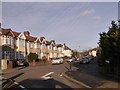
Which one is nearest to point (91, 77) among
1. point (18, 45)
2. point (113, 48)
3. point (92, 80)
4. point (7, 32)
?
point (92, 80)

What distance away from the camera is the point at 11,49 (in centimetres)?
5869

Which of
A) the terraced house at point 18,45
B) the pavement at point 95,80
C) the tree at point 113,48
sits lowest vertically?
the pavement at point 95,80

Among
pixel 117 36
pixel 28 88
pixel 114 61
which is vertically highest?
pixel 117 36

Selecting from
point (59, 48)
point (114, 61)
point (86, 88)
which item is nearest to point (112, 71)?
point (114, 61)

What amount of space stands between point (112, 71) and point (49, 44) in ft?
244

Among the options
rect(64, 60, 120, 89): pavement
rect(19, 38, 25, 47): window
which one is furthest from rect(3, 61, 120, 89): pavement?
rect(19, 38, 25, 47): window

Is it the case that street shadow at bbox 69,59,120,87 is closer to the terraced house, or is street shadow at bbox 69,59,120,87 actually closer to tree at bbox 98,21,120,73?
tree at bbox 98,21,120,73

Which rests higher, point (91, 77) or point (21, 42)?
point (21, 42)

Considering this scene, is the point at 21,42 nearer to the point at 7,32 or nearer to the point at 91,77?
the point at 7,32

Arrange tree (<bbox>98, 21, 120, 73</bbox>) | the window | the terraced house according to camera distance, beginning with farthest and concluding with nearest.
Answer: the window < the terraced house < tree (<bbox>98, 21, 120, 73</bbox>)

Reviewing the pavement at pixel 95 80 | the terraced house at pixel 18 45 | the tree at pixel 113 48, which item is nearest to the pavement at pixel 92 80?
the pavement at pixel 95 80

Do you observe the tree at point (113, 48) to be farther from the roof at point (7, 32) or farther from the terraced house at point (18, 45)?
the roof at point (7, 32)

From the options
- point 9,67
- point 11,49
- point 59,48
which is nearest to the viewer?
point 9,67

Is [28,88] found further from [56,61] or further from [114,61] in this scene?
[56,61]
